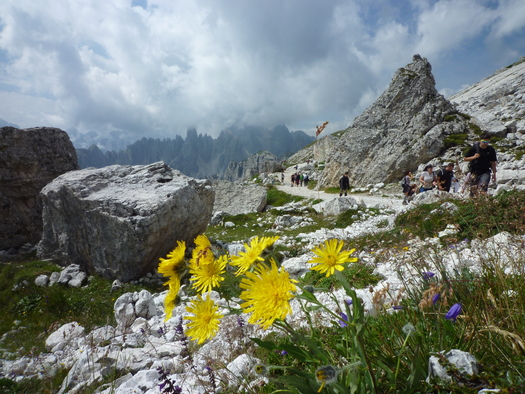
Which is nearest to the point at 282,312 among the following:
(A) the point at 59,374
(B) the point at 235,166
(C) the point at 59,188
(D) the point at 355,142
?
(A) the point at 59,374

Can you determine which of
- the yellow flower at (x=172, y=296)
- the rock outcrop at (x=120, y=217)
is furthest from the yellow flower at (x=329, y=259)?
the rock outcrop at (x=120, y=217)

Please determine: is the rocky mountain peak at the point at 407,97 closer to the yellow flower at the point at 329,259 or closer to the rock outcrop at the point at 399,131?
the rock outcrop at the point at 399,131

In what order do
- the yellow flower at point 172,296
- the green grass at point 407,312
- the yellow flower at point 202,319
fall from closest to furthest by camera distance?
the green grass at point 407,312, the yellow flower at point 202,319, the yellow flower at point 172,296

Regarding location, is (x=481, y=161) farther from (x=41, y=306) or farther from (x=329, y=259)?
(x=41, y=306)

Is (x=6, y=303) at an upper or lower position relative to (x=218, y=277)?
lower

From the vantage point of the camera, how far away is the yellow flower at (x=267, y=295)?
4.32 ft

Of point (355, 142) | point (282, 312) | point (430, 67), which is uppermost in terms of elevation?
point (430, 67)

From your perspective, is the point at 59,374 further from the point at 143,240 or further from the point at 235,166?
the point at 235,166

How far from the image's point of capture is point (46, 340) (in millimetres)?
4930

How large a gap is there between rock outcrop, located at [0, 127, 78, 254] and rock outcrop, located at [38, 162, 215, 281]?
402cm

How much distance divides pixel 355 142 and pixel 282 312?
28354 millimetres

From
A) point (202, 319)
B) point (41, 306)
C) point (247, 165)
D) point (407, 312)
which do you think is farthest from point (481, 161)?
point (247, 165)

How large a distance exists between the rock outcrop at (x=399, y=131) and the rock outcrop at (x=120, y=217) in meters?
20.5

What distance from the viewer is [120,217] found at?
7.33 metres
